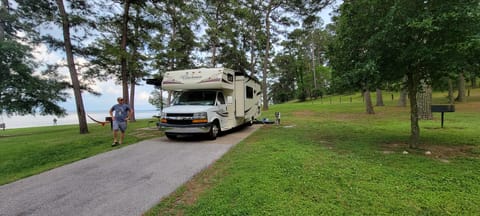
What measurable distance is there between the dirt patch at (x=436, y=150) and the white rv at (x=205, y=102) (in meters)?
5.31

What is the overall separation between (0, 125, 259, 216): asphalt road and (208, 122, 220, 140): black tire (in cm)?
150

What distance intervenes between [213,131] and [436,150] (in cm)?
642

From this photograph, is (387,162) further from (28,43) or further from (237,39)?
(237,39)

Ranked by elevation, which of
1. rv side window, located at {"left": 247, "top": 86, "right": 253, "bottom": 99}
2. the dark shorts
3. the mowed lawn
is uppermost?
rv side window, located at {"left": 247, "top": 86, "right": 253, "bottom": 99}

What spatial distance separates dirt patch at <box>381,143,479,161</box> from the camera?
5003 millimetres

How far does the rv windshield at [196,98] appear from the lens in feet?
27.6

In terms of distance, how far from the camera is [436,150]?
5.49 meters

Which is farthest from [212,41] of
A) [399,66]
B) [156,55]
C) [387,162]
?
[387,162]

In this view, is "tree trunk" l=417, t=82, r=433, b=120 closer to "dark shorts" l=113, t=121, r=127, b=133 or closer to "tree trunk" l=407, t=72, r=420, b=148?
"tree trunk" l=407, t=72, r=420, b=148

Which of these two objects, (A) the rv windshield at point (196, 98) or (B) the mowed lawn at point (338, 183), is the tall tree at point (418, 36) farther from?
(A) the rv windshield at point (196, 98)

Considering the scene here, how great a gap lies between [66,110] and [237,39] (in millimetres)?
17765

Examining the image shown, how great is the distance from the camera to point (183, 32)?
60.4ft

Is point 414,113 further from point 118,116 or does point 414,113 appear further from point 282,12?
point 282,12

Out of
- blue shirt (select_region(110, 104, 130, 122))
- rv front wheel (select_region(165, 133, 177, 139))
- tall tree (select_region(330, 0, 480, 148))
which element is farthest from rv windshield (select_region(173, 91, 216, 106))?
tall tree (select_region(330, 0, 480, 148))
